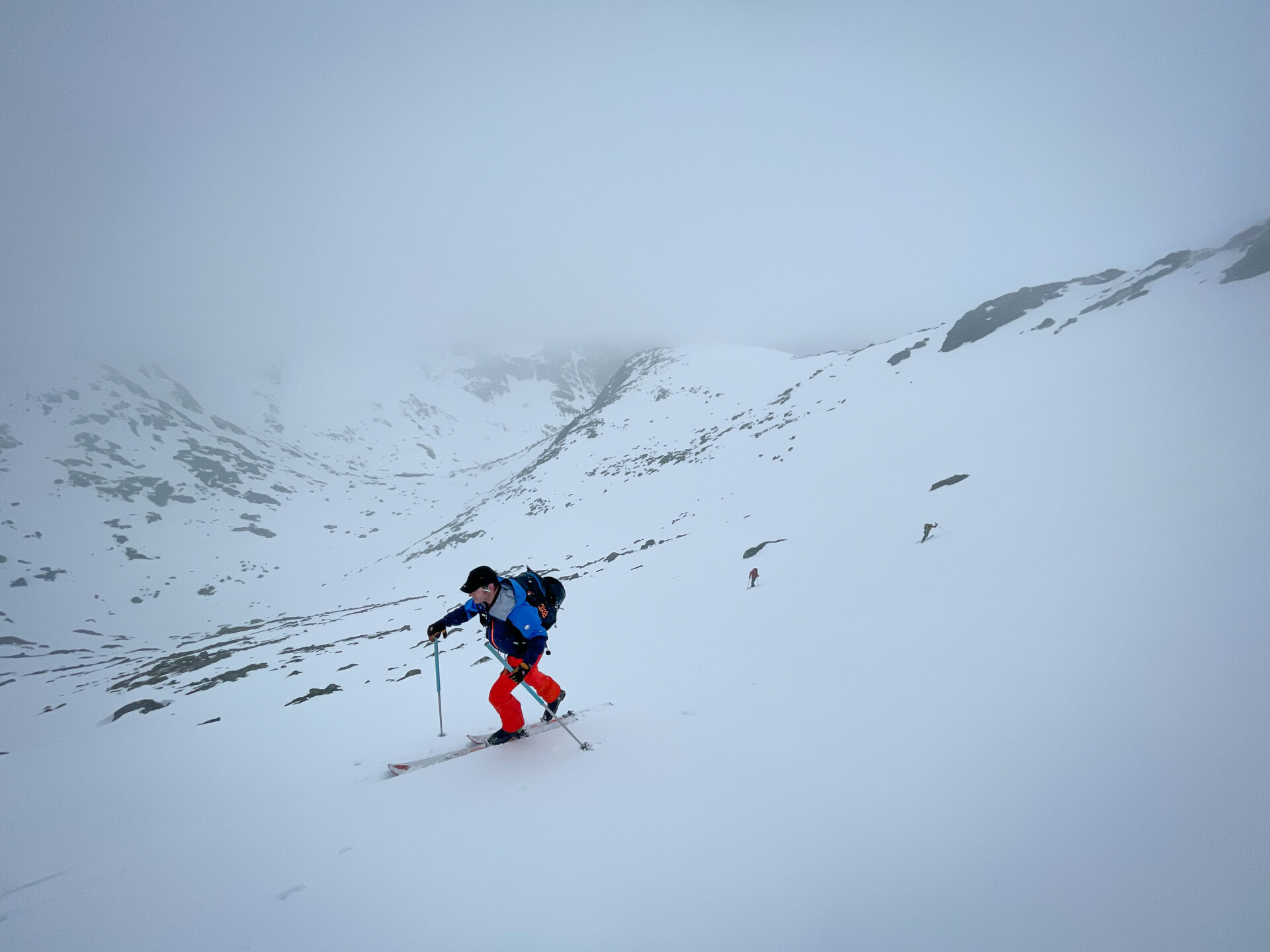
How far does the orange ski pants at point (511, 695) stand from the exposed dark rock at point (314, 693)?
882cm

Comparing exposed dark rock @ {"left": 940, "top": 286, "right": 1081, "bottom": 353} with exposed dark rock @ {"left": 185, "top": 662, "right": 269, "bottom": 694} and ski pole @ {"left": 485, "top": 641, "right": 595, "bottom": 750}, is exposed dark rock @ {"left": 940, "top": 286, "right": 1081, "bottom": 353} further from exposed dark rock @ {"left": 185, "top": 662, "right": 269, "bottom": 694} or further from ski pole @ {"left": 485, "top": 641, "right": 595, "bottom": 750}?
exposed dark rock @ {"left": 185, "top": 662, "right": 269, "bottom": 694}

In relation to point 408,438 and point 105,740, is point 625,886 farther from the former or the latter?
point 408,438

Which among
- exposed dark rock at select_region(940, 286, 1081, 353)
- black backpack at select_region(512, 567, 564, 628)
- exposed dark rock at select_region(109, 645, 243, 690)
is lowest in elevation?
exposed dark rock at select_region(109, 645, 243, 690)

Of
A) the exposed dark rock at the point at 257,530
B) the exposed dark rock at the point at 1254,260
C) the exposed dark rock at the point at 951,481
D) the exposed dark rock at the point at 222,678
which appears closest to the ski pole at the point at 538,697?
the exposed dark rock at the point at 951,481

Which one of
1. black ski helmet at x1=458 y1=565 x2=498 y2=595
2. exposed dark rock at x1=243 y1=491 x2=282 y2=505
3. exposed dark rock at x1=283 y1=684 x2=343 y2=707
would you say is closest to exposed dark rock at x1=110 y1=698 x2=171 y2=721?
exposed dark rock at x1=283 y1=684 x2=343 y2=707

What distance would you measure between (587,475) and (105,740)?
33196 mm

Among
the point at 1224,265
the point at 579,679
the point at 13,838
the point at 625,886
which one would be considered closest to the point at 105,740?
the point at 13,838

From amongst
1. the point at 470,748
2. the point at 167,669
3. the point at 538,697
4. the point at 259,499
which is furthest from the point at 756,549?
the point at 259,499

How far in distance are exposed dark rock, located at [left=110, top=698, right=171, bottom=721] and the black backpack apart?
1638 centimetres

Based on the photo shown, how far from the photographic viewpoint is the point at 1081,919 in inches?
87.0

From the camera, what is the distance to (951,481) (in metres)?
10.6

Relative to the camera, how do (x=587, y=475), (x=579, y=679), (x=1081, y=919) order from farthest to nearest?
(x=587, y=475), (x=579, y=679), (x=1081, y=919)

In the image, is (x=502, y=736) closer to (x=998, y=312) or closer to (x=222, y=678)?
(x=222, y=678)

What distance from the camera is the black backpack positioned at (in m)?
5.05
